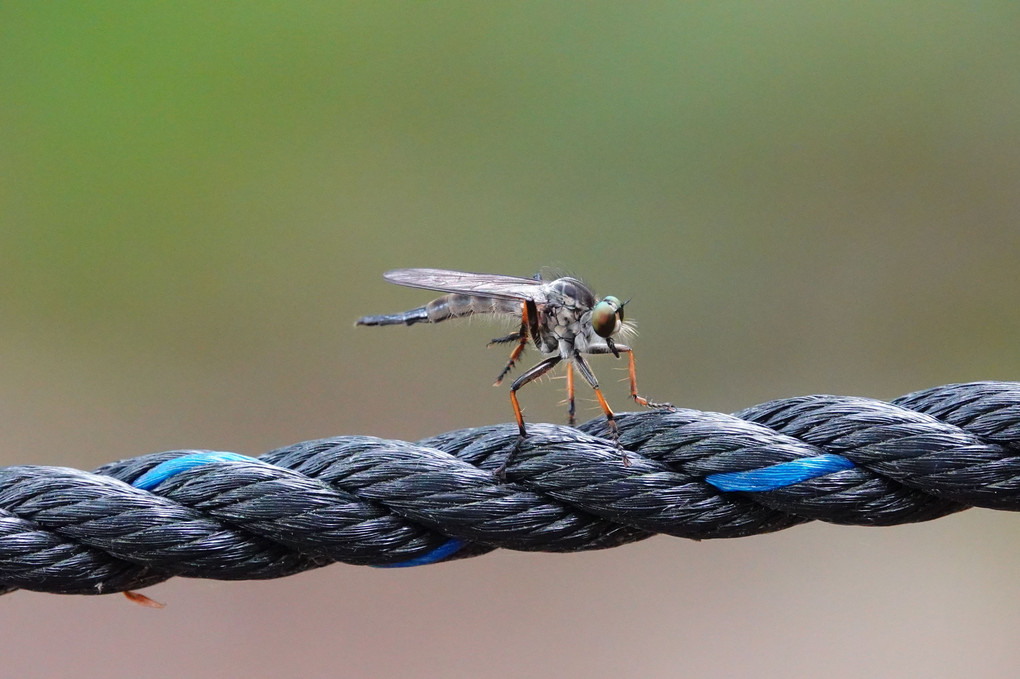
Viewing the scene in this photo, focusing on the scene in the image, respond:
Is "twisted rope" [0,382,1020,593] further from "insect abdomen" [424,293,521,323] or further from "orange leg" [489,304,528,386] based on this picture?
"insect abdomen" [424,293,521,323]

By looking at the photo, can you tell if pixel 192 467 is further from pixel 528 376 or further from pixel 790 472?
pixel 790 472

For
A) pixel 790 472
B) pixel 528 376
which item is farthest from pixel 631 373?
pixel 790 472

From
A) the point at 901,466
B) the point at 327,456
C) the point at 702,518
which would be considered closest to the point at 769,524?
the point at 702,518

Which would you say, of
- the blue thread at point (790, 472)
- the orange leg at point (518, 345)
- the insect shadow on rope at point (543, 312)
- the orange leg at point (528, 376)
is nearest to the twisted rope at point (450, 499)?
the blue thread at point (790, 472)

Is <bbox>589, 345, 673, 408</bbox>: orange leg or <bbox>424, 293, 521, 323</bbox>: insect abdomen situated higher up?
<bbox>424, 293, 521, 323</bbox>: insect abdomen

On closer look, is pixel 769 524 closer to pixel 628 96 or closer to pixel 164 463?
pixel 164 463

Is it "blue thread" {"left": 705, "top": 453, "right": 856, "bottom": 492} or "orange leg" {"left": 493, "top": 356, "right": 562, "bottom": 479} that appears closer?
"blue thread" {"left": 705, "top": 453, "right": 856, "bottom": 492}

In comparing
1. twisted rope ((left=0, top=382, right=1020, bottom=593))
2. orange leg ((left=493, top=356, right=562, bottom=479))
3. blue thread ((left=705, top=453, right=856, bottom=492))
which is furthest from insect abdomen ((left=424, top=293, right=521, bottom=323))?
blue thread ((left=705, top=453, right=856, bottom=492))

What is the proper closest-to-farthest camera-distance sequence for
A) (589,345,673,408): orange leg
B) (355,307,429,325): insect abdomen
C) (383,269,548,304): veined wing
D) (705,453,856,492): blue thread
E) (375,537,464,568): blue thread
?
1. (705,453,856,492): blue thread
2. (375,537,464,568): blue thread
3. (589,345,673,408): orange leg
4. (383,269,548,304): veined wing
5. (355,307,429,325): insect abdomen
